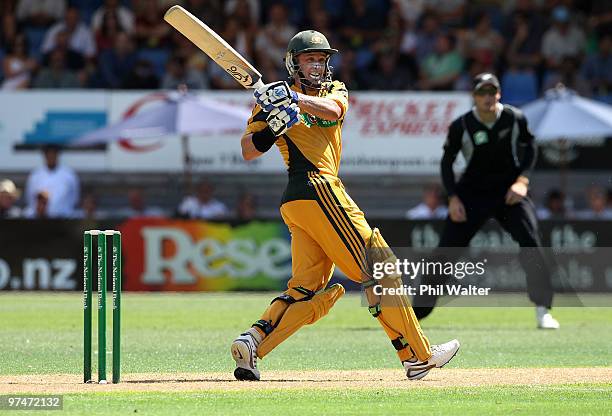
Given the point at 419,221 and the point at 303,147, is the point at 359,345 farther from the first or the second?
the point at 419,221

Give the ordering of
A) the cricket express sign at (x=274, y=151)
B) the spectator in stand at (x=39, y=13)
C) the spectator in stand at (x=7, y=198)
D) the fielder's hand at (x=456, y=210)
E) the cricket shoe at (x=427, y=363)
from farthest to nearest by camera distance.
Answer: the spectator in stand at (x=39, y=13)
the cricket express sign at (x=274, y=151)
the spectator in stand at (x=7, y=198)
the fielder's hand at (x=456, y=210)
the cricket shoe at (x=427, y=363)

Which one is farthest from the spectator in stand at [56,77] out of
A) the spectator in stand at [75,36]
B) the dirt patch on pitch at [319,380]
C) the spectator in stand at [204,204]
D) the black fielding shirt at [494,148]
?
the dirt patch on pitch at [319,380]

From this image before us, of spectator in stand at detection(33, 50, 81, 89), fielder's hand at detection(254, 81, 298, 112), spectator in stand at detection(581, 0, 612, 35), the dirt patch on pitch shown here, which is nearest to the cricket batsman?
fielder's hand at detection(254, 81, 298, 112)

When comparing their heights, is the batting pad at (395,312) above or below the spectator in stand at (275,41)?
below

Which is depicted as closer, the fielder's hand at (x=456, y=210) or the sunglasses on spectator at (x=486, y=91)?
the fielder's hand at (x=456, y=210)

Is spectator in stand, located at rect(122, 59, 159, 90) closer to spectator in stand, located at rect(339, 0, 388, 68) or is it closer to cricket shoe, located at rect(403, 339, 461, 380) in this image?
spectator in stand, located at rect(339, 0, 388, 68)

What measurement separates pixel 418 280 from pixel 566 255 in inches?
201

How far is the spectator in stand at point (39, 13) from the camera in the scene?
20000 mm

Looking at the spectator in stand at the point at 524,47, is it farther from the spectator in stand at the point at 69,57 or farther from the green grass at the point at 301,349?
the spectator in stand at the point at 69,57

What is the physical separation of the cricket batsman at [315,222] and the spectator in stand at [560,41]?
12.0 m

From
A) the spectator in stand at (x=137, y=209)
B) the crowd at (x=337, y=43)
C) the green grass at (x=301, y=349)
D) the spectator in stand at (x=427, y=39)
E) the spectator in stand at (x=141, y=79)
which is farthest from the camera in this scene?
the spectator in stand at (x=427, y=39)

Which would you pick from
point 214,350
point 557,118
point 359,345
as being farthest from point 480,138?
point 557,118

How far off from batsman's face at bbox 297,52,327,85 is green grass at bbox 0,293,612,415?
6.03 ft

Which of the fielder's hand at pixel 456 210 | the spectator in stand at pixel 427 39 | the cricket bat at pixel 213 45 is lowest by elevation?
the fielder's hand at pixel 456 210
